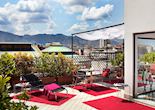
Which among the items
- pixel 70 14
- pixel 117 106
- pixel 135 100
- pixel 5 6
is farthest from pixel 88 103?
pixel 5 6

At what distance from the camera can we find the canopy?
9844mm

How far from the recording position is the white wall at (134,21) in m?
6.60

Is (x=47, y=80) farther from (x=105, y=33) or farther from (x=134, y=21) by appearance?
(x=134, y=21)

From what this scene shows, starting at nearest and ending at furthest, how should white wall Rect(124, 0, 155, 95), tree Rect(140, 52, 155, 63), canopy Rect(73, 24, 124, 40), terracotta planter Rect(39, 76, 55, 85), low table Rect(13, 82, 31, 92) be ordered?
white wall Rect(124, 0, 155, 95) → tree Rect(140, 52, 155, 63) → low table Rect(13, 82, 31, 92) → terracotta planter Rect(39, 76, 55, 85) → canopy Rect(73, 24, 124, 40)

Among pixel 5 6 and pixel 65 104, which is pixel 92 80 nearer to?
pixel 65 104

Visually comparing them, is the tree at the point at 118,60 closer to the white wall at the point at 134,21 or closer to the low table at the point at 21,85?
the white wall at the point at 134,21

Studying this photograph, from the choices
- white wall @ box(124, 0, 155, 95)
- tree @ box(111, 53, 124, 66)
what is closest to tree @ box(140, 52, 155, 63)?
white wall @ box(124, 0, 155, 95)

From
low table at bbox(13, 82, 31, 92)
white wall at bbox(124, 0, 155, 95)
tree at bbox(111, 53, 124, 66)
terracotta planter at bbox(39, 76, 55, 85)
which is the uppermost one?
white wall at bbox(124, 0, 155, 95)

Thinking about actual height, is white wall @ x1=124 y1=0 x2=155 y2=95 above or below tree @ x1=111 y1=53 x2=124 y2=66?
above

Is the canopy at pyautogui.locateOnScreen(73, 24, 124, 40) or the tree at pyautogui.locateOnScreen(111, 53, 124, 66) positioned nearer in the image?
the canopy at pyautogui.locateOnScreen(73, 24, 124, 40)

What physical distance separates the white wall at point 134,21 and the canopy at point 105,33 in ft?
6.67

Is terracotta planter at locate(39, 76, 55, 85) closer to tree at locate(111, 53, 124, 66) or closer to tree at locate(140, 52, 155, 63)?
tree at locate(111, 53, 124, 66)

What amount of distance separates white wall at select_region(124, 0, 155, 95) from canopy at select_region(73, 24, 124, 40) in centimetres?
203

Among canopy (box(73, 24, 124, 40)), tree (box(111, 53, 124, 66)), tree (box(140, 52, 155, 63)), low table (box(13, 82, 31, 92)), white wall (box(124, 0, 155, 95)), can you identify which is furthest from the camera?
tree (box(111, 53, 124, 66))
